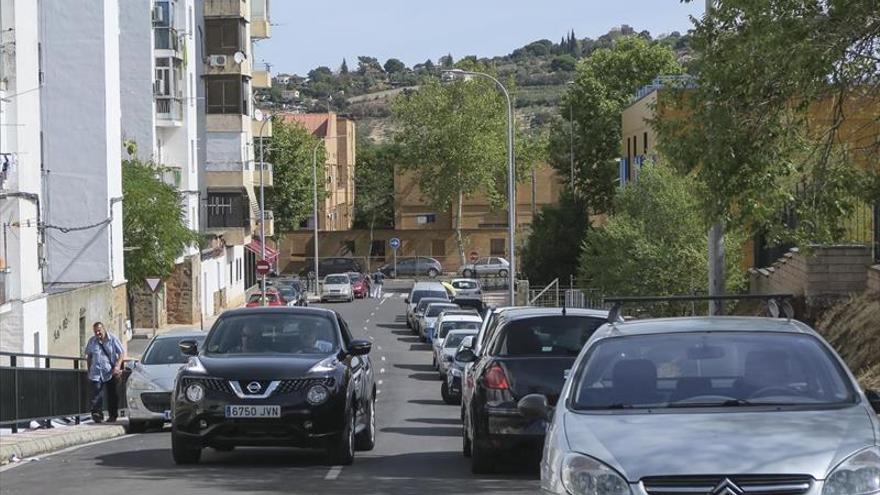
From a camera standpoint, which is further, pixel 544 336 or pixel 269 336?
pixel 269 336

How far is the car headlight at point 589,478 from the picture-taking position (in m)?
8.16

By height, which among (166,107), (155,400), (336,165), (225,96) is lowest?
(155,400)

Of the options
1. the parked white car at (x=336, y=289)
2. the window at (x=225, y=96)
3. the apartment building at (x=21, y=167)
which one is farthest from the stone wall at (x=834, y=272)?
the parked white car at (x=336, y=289)

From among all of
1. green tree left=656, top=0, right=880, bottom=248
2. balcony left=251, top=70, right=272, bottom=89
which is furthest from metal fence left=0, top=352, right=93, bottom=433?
balcony left=251, top=70, right=272, bottom=89

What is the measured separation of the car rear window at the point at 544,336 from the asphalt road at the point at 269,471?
3.98ft

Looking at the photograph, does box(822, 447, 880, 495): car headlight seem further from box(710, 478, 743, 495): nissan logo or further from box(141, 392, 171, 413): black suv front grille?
box(141, 392, 171, 413): black suv front grille

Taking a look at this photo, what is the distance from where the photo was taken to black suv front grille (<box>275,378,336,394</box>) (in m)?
15.5

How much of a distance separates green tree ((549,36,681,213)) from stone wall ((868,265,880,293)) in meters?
61.0

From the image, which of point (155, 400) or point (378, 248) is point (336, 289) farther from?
point (155, 400)

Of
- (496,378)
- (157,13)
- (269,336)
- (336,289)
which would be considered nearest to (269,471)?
(269,336)

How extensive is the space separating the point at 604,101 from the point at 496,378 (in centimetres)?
7625

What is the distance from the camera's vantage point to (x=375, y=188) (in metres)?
135

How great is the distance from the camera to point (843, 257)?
2962cm

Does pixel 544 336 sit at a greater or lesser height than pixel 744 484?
greater
